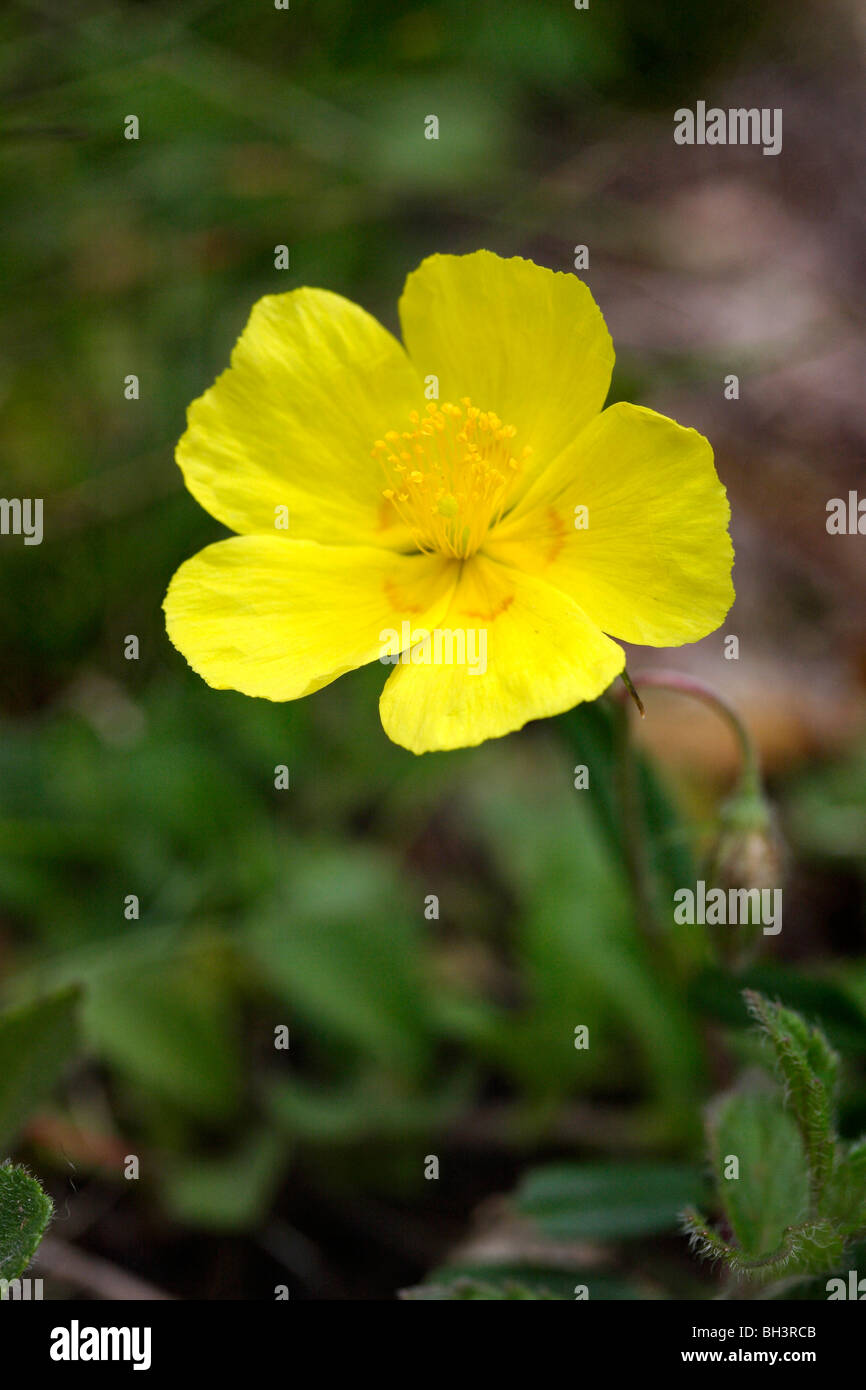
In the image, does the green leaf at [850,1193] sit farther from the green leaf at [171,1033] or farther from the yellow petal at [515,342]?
the green leaf at [171,1033]

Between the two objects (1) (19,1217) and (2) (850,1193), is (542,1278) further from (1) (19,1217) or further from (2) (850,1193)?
(1) (19,1217)

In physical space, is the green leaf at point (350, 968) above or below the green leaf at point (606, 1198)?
above

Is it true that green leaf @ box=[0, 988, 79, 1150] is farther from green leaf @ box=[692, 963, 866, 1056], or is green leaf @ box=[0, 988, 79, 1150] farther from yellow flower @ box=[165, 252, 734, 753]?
green leaf @ box=[692, 963, 866, 1056]

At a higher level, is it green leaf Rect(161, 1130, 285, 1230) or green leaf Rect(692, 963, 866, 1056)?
green leaf Rect(692, 963, 866, 1056)

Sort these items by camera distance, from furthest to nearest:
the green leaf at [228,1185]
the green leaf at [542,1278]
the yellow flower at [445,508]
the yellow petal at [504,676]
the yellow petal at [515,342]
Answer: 1. the green leaf at [228,1185]
2. the green leaf at [542,1278]
3. the yellow petal at [515,342]
4. the yellow flower at [445,508]
5. the yellow petal at [504,676]

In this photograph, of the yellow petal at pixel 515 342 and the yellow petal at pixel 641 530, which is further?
the yellow petal at pixel 515 342

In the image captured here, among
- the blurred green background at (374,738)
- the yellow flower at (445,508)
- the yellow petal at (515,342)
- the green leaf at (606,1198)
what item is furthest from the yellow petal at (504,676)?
the green leaf at (606,1198)

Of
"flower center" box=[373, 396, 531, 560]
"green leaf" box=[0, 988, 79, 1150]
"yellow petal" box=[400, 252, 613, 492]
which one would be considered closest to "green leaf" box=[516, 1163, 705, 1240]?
"green leaf" box=[0, 988, 79, 1150]
